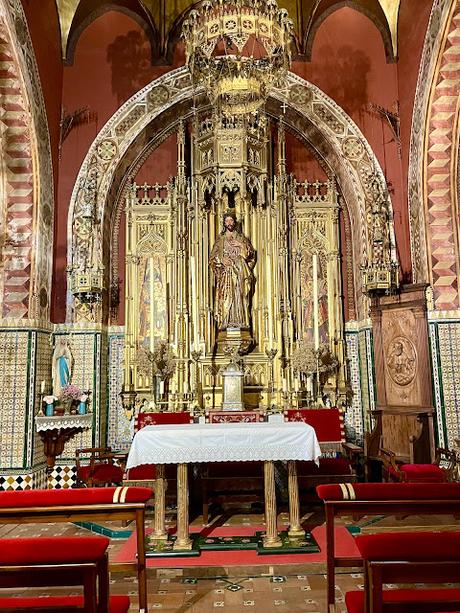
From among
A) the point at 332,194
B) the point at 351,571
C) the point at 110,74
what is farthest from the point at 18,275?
the point at 351,571

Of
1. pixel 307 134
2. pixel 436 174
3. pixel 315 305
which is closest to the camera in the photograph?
pixel 436 174

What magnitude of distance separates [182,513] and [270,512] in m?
1.02

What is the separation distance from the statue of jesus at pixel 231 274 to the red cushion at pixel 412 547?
24.6 ft

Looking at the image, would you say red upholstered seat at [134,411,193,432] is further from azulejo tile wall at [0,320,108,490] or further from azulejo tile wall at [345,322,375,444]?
azulejo tile wall at [345,322,375,444]

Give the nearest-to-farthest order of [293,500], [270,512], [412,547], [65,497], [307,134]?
[412,547] → [65,497] → [270,512] → [293,500] → [307,134]

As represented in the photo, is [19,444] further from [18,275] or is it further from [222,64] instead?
[222,64]

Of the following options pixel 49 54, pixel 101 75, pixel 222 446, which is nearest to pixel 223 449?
pixel 222 446

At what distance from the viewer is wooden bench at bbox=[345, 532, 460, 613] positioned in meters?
2.89

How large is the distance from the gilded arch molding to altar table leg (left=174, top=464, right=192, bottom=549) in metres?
5.24

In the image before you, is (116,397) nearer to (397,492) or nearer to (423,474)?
(423,474)

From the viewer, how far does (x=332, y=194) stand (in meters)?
11.6

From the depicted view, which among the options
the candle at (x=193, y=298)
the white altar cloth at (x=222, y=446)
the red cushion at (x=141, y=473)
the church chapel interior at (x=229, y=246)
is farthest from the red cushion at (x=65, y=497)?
the candle at (x=193, y=298)

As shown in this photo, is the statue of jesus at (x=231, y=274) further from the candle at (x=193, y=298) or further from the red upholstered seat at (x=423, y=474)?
the red upholstered seat at (x=423, y=474)

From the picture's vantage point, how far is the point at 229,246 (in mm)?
10945
